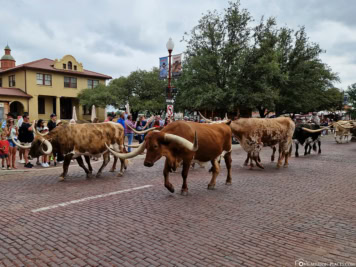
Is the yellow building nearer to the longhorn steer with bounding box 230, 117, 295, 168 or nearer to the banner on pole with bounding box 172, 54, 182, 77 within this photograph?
the banner on pole with bounding box 172, 54, 182, 77

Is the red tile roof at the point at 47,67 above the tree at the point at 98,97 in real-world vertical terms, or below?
above

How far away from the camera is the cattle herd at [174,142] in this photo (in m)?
5.74

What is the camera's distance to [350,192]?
6586mm

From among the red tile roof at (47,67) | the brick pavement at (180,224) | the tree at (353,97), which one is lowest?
the brick pavement at (180,224)

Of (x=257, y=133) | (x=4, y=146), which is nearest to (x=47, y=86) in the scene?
(x=4, y=146)

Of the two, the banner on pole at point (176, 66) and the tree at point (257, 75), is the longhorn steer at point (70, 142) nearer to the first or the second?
the banner on pole at point (176, 66)

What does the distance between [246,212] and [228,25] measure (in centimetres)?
2113

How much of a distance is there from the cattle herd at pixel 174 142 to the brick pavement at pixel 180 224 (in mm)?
765

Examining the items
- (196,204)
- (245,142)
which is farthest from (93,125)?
(245,142)

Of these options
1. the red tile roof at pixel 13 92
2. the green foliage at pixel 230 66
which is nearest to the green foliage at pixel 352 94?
the green foliage at pixel 230 66

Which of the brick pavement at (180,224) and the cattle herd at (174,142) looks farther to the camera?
the cattle herd at (174,142)

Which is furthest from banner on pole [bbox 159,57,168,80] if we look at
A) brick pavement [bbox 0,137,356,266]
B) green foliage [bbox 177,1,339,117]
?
brick pavement [bbox 0,137,356,266]

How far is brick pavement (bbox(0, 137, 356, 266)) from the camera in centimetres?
352

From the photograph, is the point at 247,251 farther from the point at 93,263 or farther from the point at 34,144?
the point at 34,144
